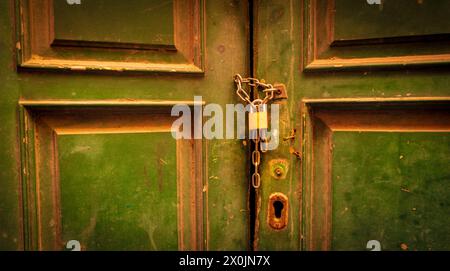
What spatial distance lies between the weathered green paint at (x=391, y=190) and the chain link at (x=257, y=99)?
0.65 ft

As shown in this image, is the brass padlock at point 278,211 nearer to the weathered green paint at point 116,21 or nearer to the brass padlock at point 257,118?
the brass padlock at point 257,118

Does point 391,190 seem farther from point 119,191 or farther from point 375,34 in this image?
point 119,191

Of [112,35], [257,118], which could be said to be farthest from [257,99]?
[112,35]

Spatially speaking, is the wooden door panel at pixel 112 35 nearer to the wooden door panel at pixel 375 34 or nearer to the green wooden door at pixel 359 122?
the green wooden door at pixel 359 122

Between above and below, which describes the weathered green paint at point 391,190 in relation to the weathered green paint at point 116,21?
below

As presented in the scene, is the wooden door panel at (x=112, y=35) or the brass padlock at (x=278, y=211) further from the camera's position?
the brass padlock at (x=278, y=211)

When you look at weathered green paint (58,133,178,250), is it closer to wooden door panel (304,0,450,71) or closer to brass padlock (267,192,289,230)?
brass padlock (267,192,289,230)

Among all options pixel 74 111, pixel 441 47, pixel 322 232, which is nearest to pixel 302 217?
pixel 322 232

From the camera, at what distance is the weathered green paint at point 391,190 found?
2.14ft

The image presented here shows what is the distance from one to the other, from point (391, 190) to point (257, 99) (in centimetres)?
41

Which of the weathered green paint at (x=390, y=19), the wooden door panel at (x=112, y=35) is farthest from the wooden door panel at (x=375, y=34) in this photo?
the wooden door panel at (x=112, y=35)

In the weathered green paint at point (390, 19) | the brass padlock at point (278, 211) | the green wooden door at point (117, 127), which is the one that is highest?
the weathered green paint at point (390, 19)

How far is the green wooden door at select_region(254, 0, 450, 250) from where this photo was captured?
2.09 ft
